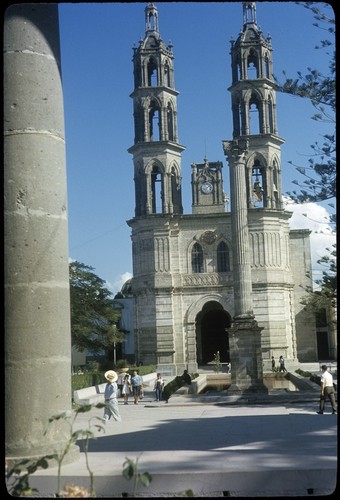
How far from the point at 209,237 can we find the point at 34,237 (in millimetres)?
37190

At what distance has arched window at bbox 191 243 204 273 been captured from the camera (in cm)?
4350

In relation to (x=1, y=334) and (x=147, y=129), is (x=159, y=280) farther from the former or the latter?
(x=1, y=334)

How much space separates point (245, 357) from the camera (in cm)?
2414

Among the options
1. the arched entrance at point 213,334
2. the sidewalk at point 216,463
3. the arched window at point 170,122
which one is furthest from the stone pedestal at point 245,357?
the arched window at point 170,122

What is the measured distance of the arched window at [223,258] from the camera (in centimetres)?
4339

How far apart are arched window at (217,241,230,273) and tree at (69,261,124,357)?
8.15 meters

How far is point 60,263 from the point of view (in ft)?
22.5

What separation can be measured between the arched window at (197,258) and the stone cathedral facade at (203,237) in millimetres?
65

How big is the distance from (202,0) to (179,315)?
37.7 metres

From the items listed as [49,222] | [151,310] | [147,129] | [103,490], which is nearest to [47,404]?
[103,490]

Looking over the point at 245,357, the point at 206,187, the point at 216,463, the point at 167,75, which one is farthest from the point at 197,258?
the point at 216,463

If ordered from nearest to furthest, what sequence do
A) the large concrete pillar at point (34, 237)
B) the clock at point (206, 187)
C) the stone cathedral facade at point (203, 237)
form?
the large concrete pillar at point (34, 237)
the stone cathedral facade at point (203, 237)
the clock at point (206, 187)

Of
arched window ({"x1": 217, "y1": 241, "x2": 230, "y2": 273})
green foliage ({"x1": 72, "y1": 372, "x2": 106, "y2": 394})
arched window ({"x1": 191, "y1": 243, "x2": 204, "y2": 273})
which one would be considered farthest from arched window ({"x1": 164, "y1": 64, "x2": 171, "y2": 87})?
green foliage ({"x1": 72, "y1": 372, "x2": 106, "y2": 394})

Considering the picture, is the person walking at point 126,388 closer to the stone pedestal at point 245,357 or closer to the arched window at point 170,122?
the stone pedestal at point 245,357
